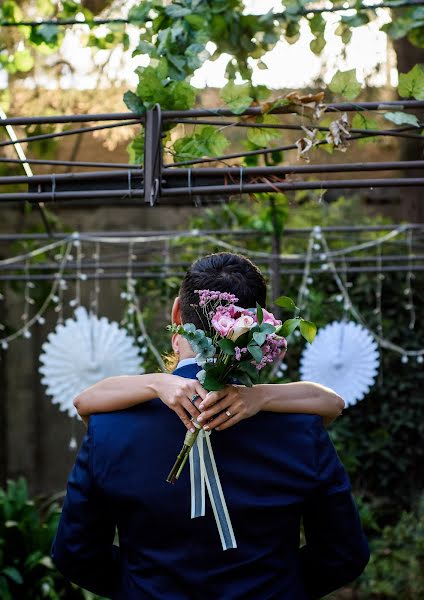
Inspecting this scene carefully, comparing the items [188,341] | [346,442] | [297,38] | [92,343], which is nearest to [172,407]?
[188,341]

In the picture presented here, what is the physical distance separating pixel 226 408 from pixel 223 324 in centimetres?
20

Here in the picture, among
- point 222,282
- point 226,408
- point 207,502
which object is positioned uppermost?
point 222,282

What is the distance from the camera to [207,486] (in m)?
1.82

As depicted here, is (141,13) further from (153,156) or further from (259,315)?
(259,315)

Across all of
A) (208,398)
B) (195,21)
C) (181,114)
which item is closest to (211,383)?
(208,398)

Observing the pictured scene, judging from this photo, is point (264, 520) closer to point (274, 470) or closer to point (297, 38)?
point (274, 470)

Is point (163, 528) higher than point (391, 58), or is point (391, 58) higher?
point (391, 58)

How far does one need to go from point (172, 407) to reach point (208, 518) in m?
0.24

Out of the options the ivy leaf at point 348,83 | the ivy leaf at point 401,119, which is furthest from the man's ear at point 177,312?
the ivy leaf at point 348,83

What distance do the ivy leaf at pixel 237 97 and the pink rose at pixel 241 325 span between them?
3.47ft

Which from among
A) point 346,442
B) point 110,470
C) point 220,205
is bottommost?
point 346,442

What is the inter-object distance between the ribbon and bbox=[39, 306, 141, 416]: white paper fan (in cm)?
314

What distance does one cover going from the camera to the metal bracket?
2.54 m

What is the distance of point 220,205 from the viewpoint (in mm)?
6883
